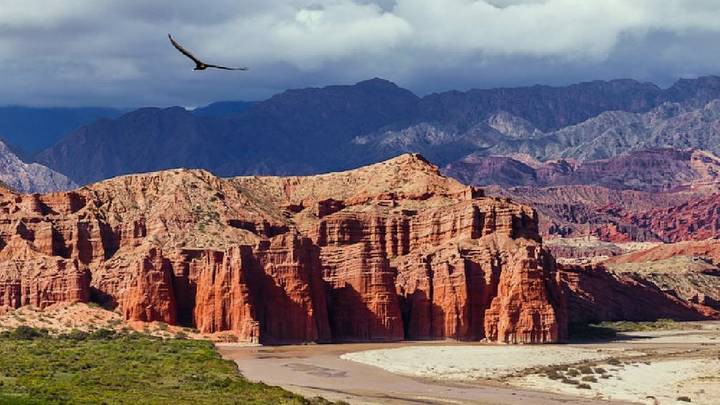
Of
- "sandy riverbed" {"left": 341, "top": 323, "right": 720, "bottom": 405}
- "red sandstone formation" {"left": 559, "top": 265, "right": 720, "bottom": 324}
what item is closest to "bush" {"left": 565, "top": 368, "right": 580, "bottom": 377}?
"sandy riverbed" {"left": 341, "top": 323, "right": 720, "bottom": 405}

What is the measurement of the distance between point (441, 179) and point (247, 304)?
2289 inches

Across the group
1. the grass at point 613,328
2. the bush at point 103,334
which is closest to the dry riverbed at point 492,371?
the bush at point 103,334

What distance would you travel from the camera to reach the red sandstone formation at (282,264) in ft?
459

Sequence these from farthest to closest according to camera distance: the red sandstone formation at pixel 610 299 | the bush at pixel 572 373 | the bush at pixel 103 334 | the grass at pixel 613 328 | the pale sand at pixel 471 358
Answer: the red sandstone formation at pixel 610 299
the grass at pixel 613 328
the bush at pixel 103 334
the pale sand at pixel 471 358
the bush at pixel 572 373

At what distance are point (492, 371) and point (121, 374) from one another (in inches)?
1180

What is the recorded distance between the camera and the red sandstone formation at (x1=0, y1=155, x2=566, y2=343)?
13988cm

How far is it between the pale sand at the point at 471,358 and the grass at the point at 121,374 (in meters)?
14.0

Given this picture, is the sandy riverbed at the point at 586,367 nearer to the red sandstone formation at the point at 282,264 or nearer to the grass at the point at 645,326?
the red sandstone formation at the point at 282,264

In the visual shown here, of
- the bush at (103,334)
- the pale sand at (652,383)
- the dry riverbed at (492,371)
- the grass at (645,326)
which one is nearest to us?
the pale sand at (652,383)

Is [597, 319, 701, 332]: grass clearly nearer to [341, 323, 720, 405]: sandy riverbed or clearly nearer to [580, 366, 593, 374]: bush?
[341, 323, 720, 405]: sandy riverbed

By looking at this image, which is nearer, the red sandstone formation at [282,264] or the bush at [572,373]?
the bush at [572,373]

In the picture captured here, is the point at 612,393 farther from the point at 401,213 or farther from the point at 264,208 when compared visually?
the point at 264,208

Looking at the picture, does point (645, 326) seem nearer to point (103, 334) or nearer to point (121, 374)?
point (103, 334)

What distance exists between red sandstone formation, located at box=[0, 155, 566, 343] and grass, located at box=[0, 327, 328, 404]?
1294cm
